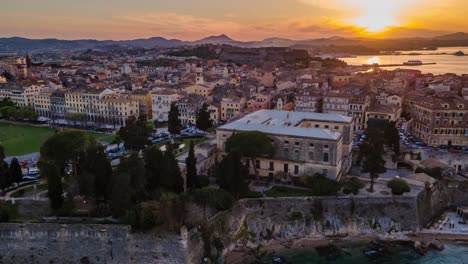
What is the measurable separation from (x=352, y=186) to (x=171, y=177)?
1543 cm

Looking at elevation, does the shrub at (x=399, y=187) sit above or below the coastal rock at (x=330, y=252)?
above

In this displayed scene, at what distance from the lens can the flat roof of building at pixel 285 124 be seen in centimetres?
3738

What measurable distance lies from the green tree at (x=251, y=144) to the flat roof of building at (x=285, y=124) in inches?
69.7

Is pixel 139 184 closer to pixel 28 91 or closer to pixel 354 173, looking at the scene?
pixel 354 173

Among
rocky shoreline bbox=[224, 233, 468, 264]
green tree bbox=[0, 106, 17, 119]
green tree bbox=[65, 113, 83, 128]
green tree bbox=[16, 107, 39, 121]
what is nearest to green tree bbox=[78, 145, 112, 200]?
rocky shoreline bbox=[224, 233, 468, 264]

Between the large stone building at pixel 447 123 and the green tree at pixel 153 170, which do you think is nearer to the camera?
the green tree at pixel 153 170

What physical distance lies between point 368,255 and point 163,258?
49.2 ft

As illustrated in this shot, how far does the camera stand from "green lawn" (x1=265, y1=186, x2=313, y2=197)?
34.2 m

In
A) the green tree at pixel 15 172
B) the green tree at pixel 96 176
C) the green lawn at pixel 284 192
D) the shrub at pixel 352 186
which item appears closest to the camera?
the green tree at pixel 96 176

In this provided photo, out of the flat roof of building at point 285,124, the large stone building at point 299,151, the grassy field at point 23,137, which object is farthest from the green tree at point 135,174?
the grassy field at point 23,137

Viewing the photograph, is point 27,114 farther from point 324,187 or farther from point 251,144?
point 324,187

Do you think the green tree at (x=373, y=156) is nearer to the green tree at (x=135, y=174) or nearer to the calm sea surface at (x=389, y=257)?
the calm sea surface at (x=389, y=257)

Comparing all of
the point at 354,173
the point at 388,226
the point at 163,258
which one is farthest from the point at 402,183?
the point at 163,258

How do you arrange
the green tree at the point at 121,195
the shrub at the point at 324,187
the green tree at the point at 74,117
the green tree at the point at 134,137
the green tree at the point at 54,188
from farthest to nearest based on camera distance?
the green tree at the point at 74,117, the green tree at the point at 134,137, the shrub at the point at 324,187, the green tree at the point at 54,188, the green tree at the point at 121,195
